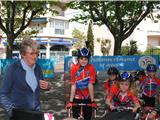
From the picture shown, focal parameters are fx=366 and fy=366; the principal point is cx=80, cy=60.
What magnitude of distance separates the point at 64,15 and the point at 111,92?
5791 cm

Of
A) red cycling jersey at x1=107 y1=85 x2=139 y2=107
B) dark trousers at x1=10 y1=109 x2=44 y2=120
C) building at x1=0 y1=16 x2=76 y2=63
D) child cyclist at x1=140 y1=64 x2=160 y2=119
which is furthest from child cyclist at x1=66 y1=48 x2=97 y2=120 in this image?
building at x1=0 y1=16 x2=76 y2=63

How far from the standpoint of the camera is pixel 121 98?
5.32 metres

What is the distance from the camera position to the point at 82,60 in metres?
5.64

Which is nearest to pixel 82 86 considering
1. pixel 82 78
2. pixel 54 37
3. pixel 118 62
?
pixel 82 78

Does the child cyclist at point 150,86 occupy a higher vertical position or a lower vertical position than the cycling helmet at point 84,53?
lower

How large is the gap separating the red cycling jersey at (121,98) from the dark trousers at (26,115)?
1.82 m

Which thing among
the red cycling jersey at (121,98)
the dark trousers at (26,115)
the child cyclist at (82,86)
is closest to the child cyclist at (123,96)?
the red cycling jersey at (121,98)

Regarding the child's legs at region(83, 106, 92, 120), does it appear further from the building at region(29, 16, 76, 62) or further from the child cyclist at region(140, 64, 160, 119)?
the building at region(29, 16, 76, 62)

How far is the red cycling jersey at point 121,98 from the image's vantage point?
5.27m

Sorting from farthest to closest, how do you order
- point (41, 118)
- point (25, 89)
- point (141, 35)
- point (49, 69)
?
1. point (141, 35)
2. point (49, 69)
3. point (25, 89)
4. point (41, 118)

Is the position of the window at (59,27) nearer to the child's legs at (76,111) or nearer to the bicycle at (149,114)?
the child's legs at (76,111)

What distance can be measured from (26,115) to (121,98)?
6.54 ft

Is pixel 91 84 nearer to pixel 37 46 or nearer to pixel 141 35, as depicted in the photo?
pixel 37 46

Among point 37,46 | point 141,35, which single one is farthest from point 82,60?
point 141,35
